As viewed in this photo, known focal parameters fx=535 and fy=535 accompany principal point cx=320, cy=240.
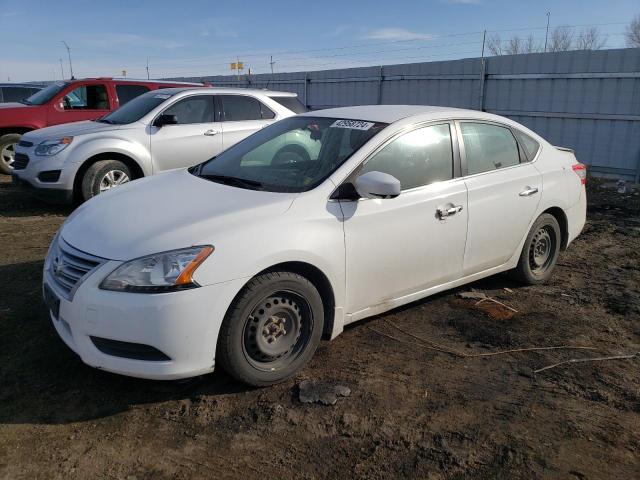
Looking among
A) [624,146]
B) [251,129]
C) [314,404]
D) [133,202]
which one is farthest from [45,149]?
[624,146]

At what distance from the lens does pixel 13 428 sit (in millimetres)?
2797

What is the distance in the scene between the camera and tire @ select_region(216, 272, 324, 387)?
298 cm

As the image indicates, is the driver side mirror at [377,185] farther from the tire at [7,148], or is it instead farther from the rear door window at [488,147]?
the tire at [7,148]

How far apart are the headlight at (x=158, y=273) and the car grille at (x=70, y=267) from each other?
179 millimetres

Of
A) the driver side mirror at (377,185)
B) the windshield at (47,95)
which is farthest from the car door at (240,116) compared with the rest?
the driver side mirror at (377,185)

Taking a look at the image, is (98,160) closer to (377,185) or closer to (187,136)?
(187,136)

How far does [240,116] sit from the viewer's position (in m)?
8.45

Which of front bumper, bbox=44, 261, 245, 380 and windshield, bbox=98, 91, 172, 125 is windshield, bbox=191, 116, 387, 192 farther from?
windshield, bbox=98, 91, 172, 125

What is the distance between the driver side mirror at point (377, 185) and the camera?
3.33m

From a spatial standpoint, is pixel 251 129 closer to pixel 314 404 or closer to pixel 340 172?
pixel 340 172

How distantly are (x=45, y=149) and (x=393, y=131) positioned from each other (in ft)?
18.2

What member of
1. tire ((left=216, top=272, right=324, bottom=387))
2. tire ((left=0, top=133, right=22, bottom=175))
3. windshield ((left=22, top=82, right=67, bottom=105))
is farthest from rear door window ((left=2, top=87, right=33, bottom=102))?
tire ((left=216, top=272, right=324, bottom=387))

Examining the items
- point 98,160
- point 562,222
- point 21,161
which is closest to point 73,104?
point 21,161

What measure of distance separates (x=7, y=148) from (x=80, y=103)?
5.47ft
